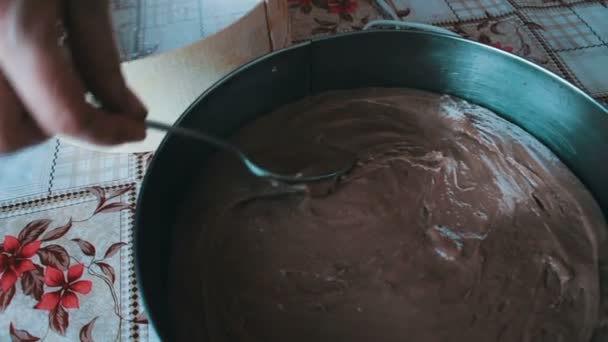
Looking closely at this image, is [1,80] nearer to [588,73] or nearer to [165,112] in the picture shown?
[165,112]

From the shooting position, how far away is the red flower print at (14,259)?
83 cm

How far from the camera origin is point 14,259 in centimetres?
85

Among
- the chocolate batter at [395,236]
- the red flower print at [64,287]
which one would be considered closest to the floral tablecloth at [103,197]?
the red flower print at [64,287]

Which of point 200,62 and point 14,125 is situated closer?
point 14,125

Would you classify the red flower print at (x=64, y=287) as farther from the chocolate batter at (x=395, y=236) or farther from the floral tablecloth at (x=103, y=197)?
the chocolate batter at (x=395, y=236)

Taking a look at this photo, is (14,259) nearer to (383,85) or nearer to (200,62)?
(200,62)

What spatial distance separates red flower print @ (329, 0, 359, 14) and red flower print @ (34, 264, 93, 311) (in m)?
0.87

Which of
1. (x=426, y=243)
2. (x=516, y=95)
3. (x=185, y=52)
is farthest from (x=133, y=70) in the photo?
(x=516, y=95)

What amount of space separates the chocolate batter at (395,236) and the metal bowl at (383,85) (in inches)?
1.0

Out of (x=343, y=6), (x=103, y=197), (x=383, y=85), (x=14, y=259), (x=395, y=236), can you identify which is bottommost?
(x=14, y=259)

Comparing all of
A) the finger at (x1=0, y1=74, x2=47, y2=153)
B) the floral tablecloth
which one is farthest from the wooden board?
the finger at (x1=0, y1=74, x2=47, y2=153)

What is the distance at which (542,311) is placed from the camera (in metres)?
0.70

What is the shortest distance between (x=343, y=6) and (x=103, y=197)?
778mm

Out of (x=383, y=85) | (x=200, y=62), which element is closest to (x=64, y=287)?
(x=200, y=62)
